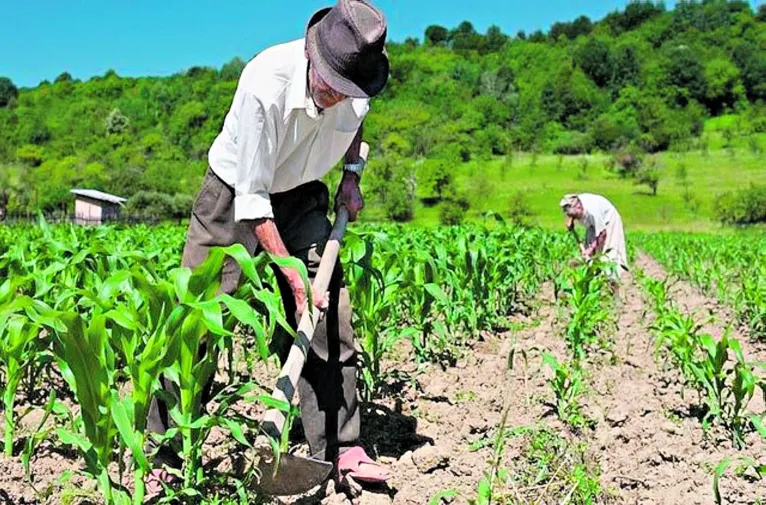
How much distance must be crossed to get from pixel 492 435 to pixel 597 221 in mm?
5362

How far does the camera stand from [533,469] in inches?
111

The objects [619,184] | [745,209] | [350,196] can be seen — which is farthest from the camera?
[619,184]

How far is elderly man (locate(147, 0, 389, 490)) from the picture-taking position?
2.38 metres

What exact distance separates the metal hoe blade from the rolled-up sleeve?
80 cm

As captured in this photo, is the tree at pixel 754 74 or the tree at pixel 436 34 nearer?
the tree at pixel 754 74

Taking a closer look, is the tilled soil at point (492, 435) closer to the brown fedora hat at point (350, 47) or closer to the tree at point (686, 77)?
the brown fedora hat at point (350, 47)

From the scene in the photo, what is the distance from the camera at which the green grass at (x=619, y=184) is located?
44688 millimetres

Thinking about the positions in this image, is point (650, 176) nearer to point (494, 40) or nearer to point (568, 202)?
point (568, 202)

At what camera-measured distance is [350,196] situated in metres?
3.09

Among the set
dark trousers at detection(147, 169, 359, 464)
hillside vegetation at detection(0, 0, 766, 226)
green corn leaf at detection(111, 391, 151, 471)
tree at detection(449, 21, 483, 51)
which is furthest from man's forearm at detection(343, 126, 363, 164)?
tree at detection(449, 21, 483, 51)

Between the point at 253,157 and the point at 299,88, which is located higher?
the point at 299,88

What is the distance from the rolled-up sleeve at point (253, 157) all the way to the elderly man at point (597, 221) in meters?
5.86

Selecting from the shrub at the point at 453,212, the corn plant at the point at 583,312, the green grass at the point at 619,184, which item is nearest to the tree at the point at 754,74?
the green grass at the point at 619,184

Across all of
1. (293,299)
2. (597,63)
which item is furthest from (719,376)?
(597,63)
